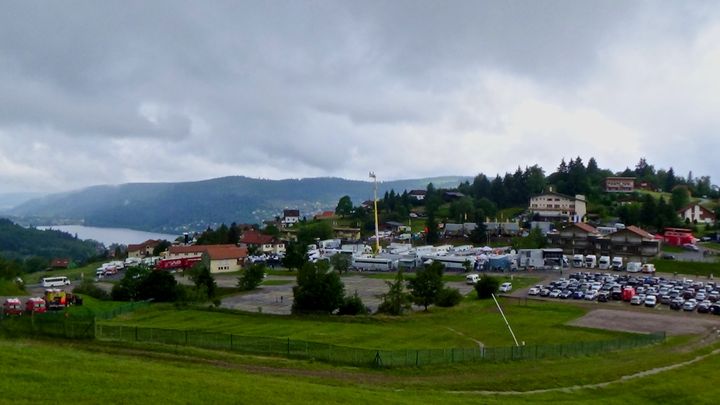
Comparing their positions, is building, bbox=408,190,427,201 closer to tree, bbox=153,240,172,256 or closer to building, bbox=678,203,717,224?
building, bbox=678,203,717,224

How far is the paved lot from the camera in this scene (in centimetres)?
4644

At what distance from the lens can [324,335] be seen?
32844 millimetres

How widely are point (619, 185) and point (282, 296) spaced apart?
92790 millimetres

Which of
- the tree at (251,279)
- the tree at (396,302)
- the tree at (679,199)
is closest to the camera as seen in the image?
the tree at (396,302)

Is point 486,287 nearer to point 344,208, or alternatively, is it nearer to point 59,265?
point 344,208

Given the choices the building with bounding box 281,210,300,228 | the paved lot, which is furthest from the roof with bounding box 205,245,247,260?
the building with bounding box 281,210,300,228

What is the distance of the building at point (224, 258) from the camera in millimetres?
79250

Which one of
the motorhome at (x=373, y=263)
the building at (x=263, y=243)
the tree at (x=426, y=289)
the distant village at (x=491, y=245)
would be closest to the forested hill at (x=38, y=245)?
the distant village at (x=491, y=245)

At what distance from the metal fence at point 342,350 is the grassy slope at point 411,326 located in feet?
19.1

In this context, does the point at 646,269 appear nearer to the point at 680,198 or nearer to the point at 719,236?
the point at 719,236

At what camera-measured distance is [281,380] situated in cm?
1806

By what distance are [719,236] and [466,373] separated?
7469 centimetres

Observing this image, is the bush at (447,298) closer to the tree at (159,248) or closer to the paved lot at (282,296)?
the paved lot at (282,296)

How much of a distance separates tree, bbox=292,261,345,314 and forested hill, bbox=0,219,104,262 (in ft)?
449
